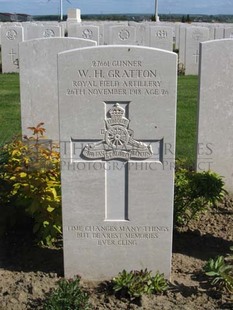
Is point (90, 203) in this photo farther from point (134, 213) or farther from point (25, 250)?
point (25, 250)

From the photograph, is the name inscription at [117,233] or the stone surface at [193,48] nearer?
the name inscription at [117,233]

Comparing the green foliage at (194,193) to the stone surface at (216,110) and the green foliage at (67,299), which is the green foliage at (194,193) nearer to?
the stone surface at (216,110)

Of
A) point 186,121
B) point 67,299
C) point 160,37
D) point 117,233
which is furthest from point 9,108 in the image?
point 160,37

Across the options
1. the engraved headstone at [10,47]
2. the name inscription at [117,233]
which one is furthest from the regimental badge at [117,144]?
the engraved headstone at [10,47]

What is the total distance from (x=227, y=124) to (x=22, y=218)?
244 cm

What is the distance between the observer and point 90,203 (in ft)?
12.4

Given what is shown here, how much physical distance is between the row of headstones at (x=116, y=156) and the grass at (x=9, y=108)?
3.22m

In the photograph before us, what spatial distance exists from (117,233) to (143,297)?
20.0 inches

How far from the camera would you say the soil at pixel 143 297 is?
11.8ft

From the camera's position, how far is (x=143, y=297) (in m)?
3.62

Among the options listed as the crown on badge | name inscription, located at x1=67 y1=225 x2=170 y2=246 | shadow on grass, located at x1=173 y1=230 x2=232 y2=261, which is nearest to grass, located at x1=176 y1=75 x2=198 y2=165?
shadow on grass, located at x1=173 y1=230 x2=232 y2=261

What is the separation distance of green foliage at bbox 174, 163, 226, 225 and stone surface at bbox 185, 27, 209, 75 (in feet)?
37.5

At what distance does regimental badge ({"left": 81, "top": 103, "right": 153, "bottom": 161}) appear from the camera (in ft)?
11.8

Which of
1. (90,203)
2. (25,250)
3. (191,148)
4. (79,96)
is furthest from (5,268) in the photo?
(191,148)
